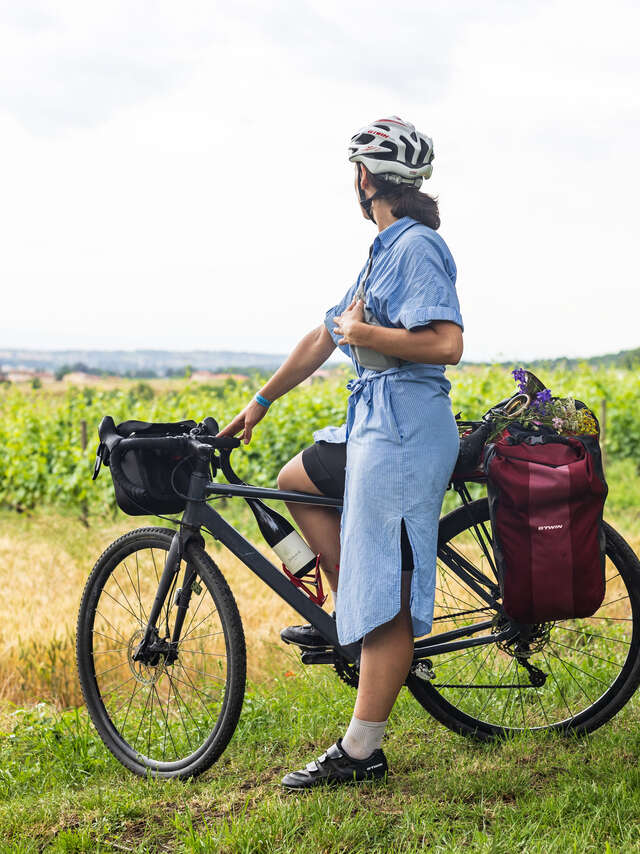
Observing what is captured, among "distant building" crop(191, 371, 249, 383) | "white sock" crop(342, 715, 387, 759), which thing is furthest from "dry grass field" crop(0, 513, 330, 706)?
"distant building" crop(191, 371, 249, 383)

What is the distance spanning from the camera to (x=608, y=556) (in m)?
3.07

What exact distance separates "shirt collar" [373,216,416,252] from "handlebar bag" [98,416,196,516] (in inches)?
37.0

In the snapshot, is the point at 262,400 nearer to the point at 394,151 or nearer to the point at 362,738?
the point at 394,151

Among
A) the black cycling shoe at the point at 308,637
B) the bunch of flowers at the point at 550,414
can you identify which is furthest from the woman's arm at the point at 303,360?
the black cycling shoe at the point at 308,637

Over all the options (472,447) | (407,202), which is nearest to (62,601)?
(472,447)

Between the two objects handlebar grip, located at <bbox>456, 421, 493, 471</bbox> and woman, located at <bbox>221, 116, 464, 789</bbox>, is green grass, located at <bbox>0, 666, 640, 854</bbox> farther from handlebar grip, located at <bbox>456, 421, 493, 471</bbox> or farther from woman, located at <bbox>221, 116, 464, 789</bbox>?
handlebar grip, located at <bbox>456, 421, 493, 471</bbox>

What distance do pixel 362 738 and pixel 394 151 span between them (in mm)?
1840

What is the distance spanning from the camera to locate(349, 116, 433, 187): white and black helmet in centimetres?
272

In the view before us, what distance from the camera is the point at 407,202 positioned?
2.76 metres

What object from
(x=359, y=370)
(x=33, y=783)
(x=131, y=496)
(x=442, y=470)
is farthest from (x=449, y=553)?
(x=33, y=783)

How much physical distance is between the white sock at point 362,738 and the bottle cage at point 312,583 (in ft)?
1.37

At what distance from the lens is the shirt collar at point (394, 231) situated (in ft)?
8.95

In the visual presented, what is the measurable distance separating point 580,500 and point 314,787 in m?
1.24

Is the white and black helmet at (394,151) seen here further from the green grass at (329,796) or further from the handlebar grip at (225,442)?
the green grass at (329,796)
